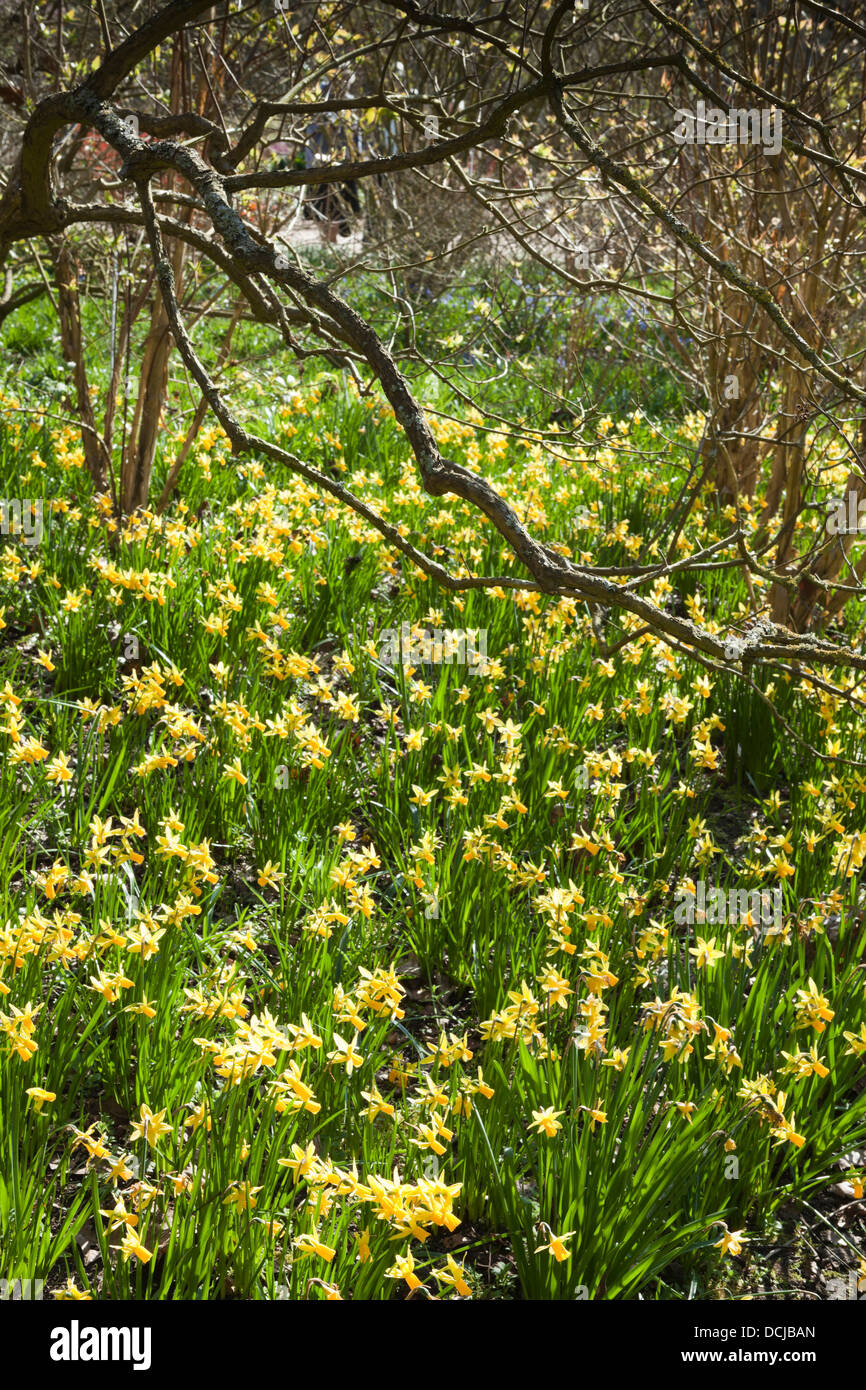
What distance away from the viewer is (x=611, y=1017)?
2.25 m

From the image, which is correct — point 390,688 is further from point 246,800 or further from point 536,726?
point 246,800

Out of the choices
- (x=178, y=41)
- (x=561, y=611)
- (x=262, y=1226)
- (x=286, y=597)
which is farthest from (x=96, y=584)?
(x=262, y=1226)

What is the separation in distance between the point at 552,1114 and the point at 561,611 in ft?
7.16
